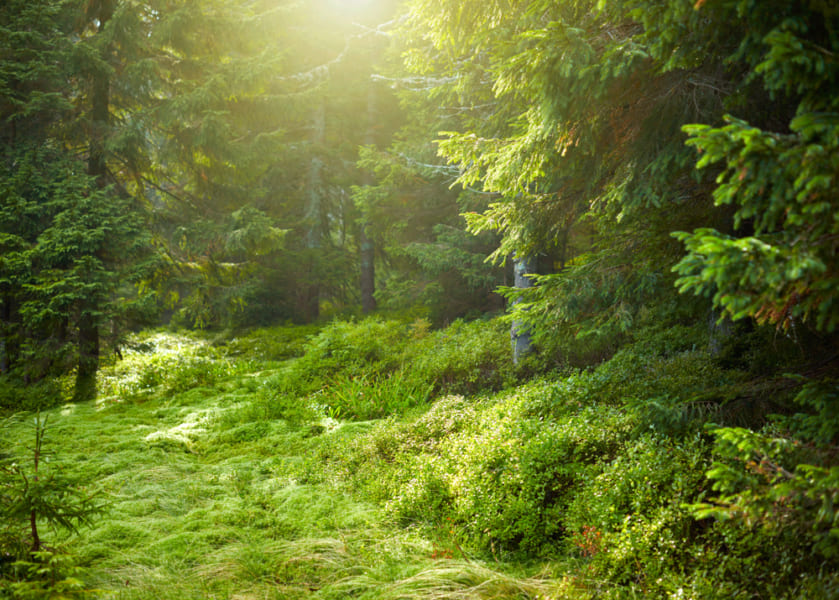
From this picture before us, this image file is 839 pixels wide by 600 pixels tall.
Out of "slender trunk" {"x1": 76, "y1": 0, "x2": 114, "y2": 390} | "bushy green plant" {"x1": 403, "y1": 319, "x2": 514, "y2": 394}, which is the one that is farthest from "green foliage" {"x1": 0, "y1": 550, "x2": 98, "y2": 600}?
"slender trunk" {"x1": 76, "y1": 0, "x2": 114, "y2": 390}

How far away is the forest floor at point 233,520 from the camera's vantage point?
3.43 m

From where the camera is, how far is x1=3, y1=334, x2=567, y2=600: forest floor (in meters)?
3.43

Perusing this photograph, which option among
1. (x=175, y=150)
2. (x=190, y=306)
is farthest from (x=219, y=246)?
(x=175, y=150)

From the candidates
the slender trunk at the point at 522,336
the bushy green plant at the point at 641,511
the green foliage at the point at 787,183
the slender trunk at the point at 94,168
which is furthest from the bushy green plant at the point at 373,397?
the green foliage at the point at 787,183

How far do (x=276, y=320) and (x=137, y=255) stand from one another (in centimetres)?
690

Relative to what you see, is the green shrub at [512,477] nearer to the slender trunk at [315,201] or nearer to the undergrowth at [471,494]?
the undergrowth at [471,494]

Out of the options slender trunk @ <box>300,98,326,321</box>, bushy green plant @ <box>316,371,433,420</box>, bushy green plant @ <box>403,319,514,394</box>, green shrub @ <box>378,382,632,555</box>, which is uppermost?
slender trunk @ <box>300,98,326,321</box>

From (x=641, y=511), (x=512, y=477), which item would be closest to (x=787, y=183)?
(x=641, y=511)

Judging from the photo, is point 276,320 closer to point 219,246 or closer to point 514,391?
point 219,246

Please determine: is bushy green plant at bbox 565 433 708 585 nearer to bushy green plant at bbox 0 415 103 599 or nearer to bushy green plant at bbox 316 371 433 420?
bushy green plant at bbox 0 415 103 599

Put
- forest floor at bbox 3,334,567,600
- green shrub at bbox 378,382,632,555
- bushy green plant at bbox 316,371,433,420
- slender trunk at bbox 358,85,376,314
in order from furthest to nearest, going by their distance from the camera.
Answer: slender trunk at bbox 358,85,376,314 → bushy green plant at bbox 316,371,433,420 → green shrub at bbox 378,382,632,555 → forest floor at bbox 3,334,567,600

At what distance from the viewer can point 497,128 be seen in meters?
6.69

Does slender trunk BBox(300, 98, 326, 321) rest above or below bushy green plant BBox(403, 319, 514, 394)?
above

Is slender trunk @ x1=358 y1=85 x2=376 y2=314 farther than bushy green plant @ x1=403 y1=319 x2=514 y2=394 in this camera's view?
Yes
